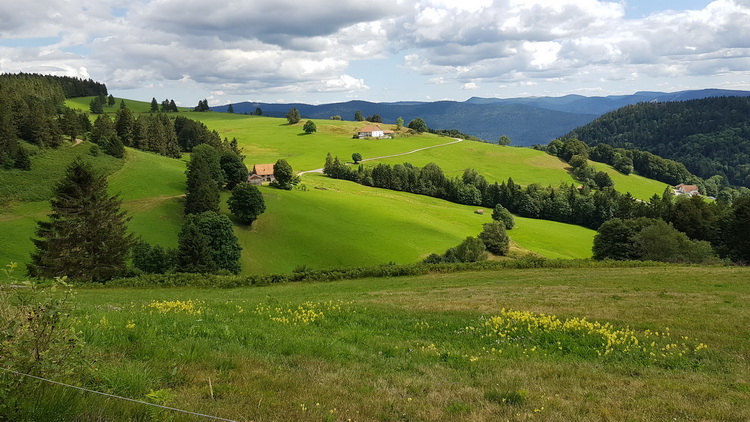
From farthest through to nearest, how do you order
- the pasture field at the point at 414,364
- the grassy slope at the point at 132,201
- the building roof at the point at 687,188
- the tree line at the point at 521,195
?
the building roof at the point at 687,188 < the tree line at the point at 521,195 < the grassy slope at the point at 132,201 < the pasture field at the point at 414,364

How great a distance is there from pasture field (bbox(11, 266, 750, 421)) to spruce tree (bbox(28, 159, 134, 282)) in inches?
1206

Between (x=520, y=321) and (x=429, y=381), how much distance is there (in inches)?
275

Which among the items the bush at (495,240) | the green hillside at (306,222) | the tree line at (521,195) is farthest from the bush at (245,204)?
the tree line at (521,195)

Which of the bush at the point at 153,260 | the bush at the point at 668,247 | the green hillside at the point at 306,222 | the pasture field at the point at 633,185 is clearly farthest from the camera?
the pasture field at the point at 633,185

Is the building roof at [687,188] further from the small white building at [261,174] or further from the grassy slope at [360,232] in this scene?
the small white building at [261,174]

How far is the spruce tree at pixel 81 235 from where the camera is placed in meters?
39.3

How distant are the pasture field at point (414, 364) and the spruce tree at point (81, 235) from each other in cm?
3063

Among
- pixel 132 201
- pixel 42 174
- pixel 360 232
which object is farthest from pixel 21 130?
pixel 360 232

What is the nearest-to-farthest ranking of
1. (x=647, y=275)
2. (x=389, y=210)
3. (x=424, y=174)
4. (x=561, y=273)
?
(x=647, y=275)
(x=561, y=273)
(x=389, y=210)
(x=424, y=174)

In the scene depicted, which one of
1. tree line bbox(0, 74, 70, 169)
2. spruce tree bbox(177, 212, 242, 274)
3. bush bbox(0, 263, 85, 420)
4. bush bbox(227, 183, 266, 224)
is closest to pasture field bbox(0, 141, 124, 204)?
tree line bbox(0, 74, 70, 169)

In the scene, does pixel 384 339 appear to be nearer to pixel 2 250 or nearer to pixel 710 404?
pixel 710 404

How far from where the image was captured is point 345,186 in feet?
403

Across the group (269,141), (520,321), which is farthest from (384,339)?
(269,141)

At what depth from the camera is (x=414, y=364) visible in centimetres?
988
